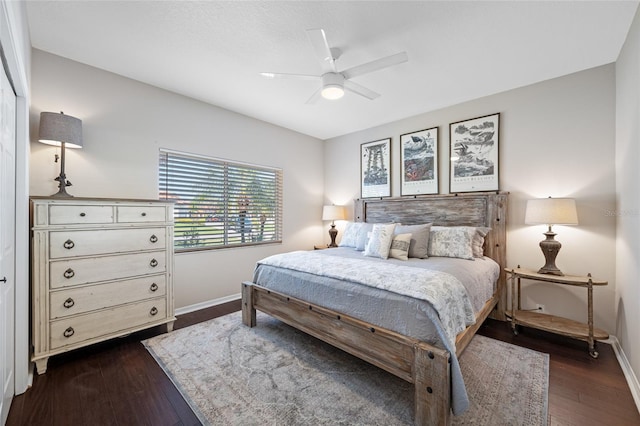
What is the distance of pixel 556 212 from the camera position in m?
2.49

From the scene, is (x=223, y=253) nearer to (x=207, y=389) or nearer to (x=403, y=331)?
(x=207, y=389)

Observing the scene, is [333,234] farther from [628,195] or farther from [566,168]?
[628,195]

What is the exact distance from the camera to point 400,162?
13.3 feet

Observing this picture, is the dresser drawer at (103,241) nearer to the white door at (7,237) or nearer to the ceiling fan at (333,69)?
the white door at (7,237)

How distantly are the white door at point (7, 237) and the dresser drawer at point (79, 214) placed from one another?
0.95 ft

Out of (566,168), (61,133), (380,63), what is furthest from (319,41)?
(566,168)

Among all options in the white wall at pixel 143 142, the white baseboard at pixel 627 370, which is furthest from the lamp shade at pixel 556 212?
the white wall at pixel 143 142

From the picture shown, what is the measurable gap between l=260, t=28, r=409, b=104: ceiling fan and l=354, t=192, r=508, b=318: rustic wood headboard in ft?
5.96

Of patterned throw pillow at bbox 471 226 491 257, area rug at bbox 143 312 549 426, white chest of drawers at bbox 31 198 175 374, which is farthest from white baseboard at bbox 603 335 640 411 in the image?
white chest of drawers at bbox 31 198 175 374

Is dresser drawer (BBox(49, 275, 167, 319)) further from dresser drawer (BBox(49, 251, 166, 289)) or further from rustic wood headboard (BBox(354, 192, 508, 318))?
rustic wood headboard (BBox(354, 192, 508, 318))

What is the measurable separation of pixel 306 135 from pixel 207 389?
4.02 m

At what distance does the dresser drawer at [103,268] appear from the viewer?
209 centimetres

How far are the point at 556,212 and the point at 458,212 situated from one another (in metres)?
1.03

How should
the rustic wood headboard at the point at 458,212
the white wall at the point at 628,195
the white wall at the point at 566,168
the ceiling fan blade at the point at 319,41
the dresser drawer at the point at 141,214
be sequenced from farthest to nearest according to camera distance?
the rustic wood headboard at the point at 458,212
the white wall at the point at 566,168
the dresser drawer at the point at 141,214
the white wall at the point at 628,195
the ceiling fan blade at the point at 319,41
